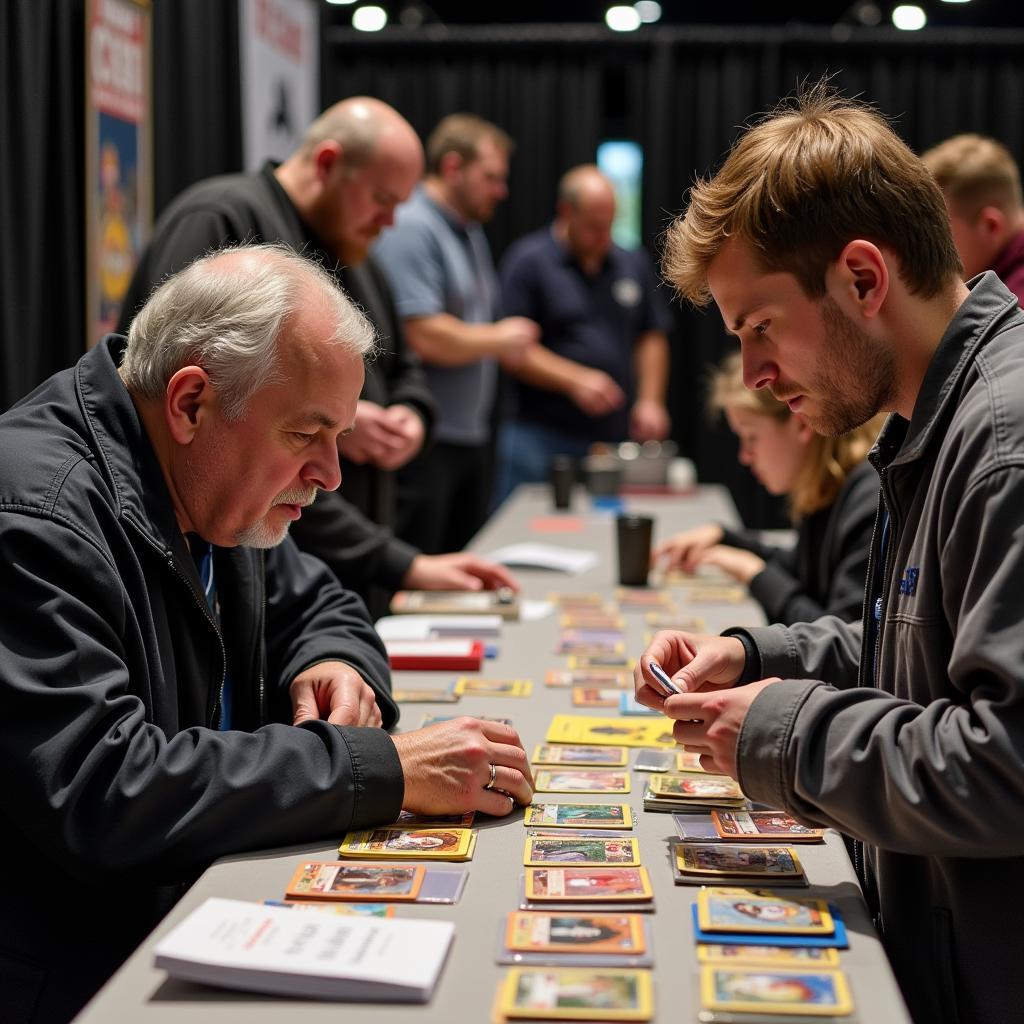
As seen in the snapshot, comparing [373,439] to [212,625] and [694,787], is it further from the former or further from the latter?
[694,787]

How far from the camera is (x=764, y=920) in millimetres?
1125

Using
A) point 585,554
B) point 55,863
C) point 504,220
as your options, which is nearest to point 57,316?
point 585,554

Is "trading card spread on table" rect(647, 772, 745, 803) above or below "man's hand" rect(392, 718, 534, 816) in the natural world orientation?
below

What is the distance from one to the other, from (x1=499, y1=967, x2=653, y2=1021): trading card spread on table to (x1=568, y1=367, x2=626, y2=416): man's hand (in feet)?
13.7

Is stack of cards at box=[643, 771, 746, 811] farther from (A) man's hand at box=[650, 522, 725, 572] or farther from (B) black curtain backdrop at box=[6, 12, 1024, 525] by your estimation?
(B) black curtain backdrop at box=[6, 12, 1024, 525]

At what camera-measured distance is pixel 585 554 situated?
3.26 metres

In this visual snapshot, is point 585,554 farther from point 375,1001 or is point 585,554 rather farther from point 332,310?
point 375,1001

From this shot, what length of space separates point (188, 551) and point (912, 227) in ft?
2.97

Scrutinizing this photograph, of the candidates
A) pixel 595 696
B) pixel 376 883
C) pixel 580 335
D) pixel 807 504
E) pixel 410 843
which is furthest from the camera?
pixel 580 335

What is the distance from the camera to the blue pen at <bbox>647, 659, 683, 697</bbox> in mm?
1461

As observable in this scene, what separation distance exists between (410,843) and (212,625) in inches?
16.2

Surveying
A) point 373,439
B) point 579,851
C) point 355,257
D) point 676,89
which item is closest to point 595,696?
point 579,851

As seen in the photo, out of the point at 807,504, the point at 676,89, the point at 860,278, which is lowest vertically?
the point at 807,504

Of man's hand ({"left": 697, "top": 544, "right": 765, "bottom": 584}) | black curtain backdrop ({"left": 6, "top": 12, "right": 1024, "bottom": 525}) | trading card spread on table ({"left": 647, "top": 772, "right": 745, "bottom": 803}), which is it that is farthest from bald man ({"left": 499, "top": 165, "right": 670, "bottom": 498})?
trading card spread on table ({"left": 647, "top": 772, "right": 745, "bottom": 803})
